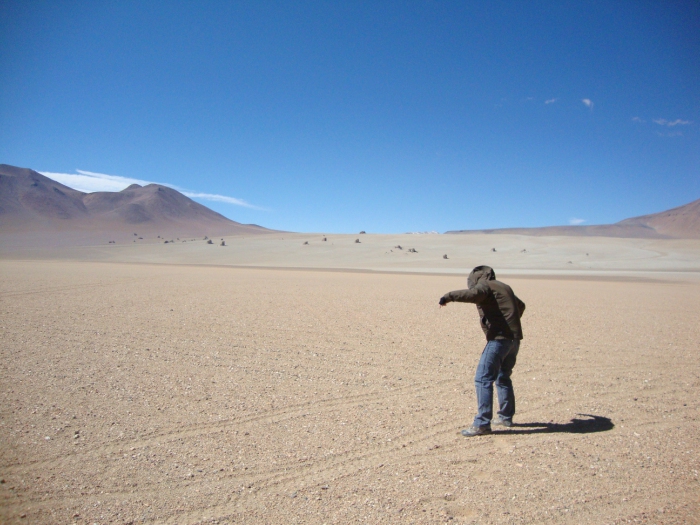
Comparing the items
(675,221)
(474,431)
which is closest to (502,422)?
(474,431)

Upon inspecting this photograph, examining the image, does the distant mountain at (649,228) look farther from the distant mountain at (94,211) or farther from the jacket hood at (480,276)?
→ the jacket hood at (480,276)

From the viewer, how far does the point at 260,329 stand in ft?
35.8

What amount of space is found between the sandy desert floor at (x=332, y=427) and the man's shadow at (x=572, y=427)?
0.09 feet

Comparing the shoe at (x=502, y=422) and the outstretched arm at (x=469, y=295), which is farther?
the shoe at (x=502, y=422)

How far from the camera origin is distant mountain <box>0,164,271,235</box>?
13150cm

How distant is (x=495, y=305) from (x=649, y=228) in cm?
19846

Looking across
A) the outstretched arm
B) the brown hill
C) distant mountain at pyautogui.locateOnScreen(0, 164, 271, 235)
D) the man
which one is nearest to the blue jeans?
the man

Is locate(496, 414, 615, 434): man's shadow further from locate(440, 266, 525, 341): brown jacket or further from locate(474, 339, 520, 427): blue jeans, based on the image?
locate(440, 266, 525, 341): brown jacket

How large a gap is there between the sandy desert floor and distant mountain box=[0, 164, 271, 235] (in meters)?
136

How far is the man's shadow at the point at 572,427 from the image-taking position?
5.15m

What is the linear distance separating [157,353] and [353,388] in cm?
403

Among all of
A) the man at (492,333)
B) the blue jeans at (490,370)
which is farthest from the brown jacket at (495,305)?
the blue jeans at (490,370)

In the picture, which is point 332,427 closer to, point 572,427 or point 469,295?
point 469,295

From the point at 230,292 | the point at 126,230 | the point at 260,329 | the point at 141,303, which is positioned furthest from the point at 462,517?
the point at 126,230
